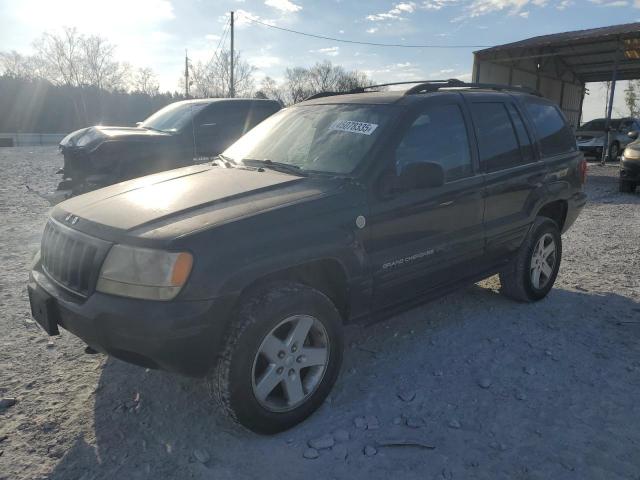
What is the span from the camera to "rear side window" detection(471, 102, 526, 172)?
3.85 m

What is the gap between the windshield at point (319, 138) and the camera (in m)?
3.23

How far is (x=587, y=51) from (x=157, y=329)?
25445mm

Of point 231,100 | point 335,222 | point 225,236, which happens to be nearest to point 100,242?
point 225,236

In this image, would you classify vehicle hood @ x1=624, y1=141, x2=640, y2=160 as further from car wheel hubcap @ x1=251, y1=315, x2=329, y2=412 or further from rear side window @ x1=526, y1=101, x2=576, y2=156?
car wheel hubcap @ x1=251, y1=315, x2=329, y2=412

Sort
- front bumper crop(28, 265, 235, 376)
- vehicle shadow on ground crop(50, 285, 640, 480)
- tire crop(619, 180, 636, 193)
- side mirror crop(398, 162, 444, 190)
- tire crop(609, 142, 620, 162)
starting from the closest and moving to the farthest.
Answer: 1. front bumper crop(28, 265, 235, 376)
2. vehicle shadow on ground crop(50, 285, 640, 480)
3. side mirror crop(398, 162, 444, 190)
4. tire crop(619, 180, 636, 193)
5. tire crop(609, 142, 620, 162)

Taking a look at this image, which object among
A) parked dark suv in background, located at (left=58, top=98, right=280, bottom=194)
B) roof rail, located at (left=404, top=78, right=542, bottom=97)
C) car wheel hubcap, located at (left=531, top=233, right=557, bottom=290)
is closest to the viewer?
roof rail, located at (left=404, top=78, right=542, bottom=97)

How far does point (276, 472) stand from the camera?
2422 mm

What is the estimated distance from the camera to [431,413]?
2.88m

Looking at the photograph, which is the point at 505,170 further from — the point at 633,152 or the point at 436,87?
the point at 633,152

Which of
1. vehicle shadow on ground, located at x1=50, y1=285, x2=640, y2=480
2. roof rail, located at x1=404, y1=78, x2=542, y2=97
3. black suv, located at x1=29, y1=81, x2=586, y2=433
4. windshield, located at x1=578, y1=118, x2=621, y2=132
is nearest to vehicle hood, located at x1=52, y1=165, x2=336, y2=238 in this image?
black suv, located at x1=29, y1=81, x2=586, y2=433

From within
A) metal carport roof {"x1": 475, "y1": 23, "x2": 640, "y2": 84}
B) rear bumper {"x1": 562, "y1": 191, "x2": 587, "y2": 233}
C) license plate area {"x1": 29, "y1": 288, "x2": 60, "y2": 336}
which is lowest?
Result: license plate area {"x1": 29, "y1": 288, "x2": 60, "y2": 336}

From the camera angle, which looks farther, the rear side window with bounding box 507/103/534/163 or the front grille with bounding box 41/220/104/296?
the rear side window with bounding box 507/103/534/163

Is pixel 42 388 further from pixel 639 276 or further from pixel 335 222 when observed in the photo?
pixel 639 276

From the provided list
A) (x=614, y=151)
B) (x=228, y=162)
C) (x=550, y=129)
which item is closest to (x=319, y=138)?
(x=228, y=162)
